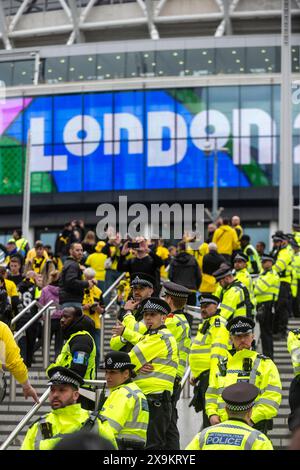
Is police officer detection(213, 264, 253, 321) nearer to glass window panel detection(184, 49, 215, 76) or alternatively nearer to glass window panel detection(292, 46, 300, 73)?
glass window panel detection(292, 46, 300, 73)

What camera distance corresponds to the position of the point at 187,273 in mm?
17812

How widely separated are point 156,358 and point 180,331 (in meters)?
1.20

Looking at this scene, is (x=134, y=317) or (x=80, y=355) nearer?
(x=80, y=355)

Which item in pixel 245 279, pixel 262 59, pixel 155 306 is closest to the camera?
pixel 155 306

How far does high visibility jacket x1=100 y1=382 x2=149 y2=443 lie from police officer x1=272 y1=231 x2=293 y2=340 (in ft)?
29.2

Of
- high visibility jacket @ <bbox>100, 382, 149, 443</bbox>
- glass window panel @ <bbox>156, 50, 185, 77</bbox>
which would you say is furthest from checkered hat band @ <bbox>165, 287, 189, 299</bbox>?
glass window panel @ <bbox>156, 50, 185, 77</bbox>

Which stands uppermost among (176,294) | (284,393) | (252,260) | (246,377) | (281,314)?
(252,260)

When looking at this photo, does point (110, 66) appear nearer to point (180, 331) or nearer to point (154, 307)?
point (180, 331)

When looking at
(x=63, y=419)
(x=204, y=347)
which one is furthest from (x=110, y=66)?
(x=63, y=419)

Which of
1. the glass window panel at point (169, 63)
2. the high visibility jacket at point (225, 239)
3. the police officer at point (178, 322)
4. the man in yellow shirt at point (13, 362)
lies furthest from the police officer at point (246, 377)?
the glass window panel at point (169, 63)

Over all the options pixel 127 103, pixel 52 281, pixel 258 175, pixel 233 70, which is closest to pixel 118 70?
pixel 127 103

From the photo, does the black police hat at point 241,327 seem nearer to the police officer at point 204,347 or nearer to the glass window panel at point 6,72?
the police officer at point 204,347

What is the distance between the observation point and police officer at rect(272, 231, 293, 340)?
1669 cm

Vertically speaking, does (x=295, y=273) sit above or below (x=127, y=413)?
above
